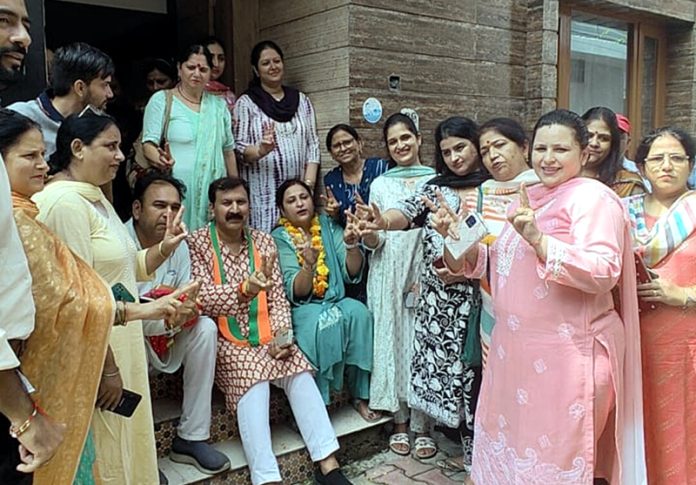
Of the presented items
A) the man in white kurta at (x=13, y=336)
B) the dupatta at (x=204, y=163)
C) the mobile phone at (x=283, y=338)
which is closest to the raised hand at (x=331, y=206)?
the dupatta at (x=204, y=163)

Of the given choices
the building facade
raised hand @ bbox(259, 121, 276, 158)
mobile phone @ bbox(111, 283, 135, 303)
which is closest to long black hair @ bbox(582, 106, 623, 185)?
the building facade

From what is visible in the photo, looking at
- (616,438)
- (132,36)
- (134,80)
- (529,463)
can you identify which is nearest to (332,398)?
(529,463)

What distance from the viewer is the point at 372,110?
3391mm

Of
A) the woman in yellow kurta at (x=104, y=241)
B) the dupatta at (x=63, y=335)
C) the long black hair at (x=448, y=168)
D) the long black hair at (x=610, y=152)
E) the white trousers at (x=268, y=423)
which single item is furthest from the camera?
the long black hair at (x=448, y=168)

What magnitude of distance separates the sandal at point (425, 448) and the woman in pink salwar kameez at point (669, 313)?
102 centimetres

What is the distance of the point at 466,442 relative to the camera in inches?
114

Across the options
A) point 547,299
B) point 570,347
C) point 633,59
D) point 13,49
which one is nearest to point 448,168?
point 547,299

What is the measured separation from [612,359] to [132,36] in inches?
152

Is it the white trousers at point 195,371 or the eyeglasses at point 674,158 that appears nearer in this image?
the eyeglasses at point 674,158

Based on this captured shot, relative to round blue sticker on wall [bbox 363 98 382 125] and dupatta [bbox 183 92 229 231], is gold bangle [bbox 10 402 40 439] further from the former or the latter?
round blue sticker on wall [bbox 363 98 382 125]

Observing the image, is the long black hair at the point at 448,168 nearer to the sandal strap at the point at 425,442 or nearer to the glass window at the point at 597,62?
the sandal strap at the point at 425,442

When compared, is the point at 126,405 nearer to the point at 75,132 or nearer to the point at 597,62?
the point at 75,132

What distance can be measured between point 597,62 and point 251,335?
3411mm

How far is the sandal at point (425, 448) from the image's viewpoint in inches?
121
